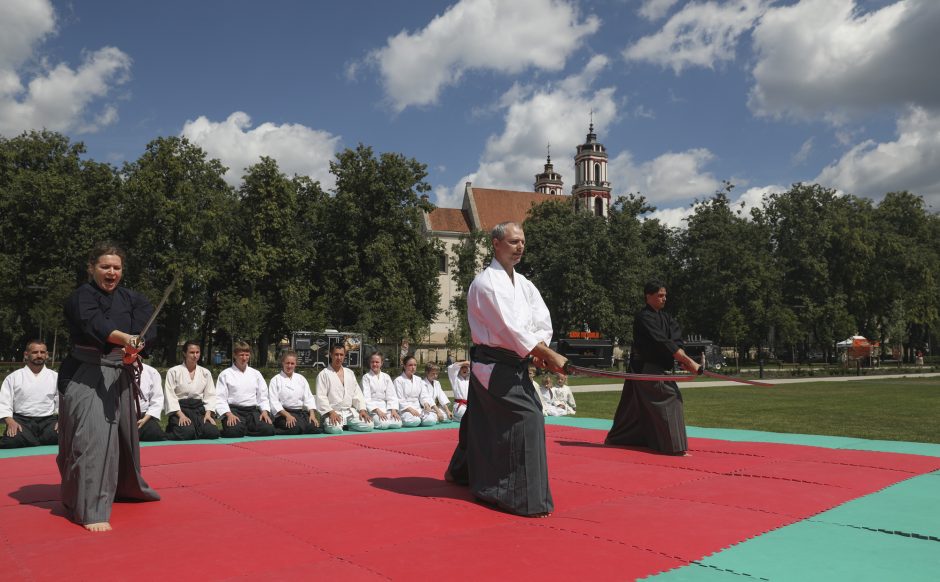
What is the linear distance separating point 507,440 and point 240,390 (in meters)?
5.98

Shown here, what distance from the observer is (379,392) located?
36.2ft

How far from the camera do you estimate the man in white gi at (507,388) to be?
15.4ft

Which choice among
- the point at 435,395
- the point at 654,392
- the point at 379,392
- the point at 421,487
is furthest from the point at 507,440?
the point at 435,395

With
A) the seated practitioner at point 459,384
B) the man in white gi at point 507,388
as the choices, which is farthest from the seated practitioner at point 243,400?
the man in white gi at point 507,388

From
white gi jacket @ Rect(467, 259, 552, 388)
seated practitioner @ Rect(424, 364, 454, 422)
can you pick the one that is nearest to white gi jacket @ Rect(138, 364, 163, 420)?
seated practitioner @ Rect(424, 364, 454, 422)

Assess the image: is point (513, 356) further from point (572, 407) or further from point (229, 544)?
point (572, 407)

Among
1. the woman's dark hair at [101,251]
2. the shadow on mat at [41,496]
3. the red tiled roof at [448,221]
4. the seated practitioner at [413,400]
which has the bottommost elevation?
the shadow on mat at [41,496]

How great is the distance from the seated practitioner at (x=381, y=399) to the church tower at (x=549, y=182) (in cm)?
7324

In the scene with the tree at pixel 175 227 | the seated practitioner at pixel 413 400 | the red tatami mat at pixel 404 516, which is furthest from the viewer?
the tree at pixel 175 227

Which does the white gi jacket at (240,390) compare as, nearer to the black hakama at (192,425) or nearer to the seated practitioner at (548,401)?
the black hakama at (192,425)

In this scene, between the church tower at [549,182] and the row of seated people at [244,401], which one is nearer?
the row of seated people at [244,401]

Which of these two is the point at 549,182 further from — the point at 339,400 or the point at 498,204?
the point at 339,400

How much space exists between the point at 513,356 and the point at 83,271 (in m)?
37.3

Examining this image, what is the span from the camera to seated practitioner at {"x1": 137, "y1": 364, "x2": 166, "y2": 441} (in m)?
8.66
